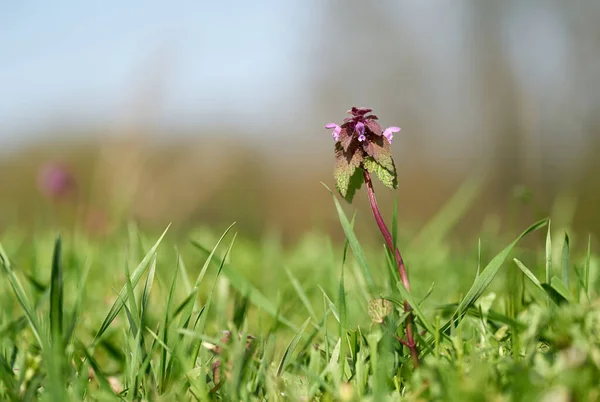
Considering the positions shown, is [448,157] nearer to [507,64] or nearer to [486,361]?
[507,64]

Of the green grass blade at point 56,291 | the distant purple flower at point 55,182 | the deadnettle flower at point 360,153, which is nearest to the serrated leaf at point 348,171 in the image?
the deadnettle flower at point 360,153

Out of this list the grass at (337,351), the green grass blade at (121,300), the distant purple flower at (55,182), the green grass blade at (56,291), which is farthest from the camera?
the distant purple flower at (55,182)

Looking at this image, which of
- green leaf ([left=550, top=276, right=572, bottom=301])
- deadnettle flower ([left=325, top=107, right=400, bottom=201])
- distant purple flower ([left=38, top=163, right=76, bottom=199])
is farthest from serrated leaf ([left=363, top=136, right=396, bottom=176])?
distant purple flower ([left=38, top=163, right=76, bottom=199])

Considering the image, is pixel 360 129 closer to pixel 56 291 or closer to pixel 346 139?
pixel 346 139

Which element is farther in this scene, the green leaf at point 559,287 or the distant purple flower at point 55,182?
the distant purple flower at point 55,182

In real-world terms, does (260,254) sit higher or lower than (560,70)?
lower

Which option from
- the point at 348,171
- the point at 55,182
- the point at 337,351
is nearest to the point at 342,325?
the point at 337,351

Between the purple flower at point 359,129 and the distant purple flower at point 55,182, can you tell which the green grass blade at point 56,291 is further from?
the distant purple flower at point 55,182

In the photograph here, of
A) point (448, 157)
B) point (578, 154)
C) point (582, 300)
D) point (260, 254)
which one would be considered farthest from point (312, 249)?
point (448, 157)
